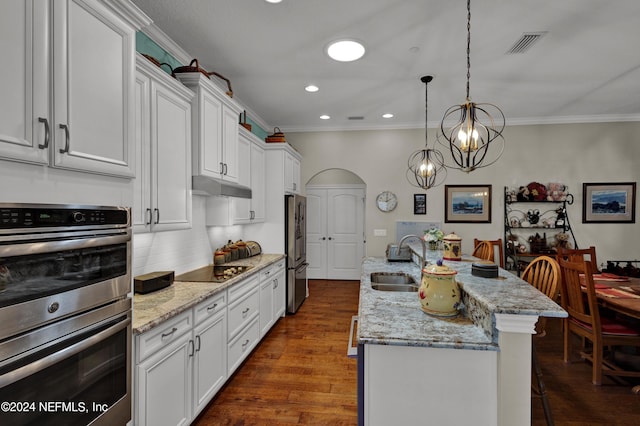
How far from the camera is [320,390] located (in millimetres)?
2629

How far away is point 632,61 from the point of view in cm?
314

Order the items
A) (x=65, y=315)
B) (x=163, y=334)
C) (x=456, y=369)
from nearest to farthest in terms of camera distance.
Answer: (x=65, y=315) → (x=456, y=369) → (x=163, y=334)

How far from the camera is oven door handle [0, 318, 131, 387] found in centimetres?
96

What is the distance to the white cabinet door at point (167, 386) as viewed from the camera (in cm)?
160

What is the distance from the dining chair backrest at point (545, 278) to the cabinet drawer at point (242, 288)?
2.27 metres

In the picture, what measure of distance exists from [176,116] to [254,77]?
1403 mm

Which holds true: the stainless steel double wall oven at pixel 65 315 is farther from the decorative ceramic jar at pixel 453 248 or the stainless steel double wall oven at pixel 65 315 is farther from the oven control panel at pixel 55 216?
the decorative ceramic jar at pixel 453 248

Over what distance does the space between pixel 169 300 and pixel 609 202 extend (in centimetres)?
620

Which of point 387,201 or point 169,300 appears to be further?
point 387,201

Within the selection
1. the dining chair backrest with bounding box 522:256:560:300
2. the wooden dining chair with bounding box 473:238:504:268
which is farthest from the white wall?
the dining chair backrest with bounding box 522:256:560:300

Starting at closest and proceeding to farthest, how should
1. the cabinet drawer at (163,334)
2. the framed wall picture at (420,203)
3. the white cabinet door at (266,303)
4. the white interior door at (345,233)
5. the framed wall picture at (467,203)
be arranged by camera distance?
the cabinet drawer at (163,334) → the white cabinet door at (266,303) → the framed wall picture at (467,203) → the framed wall picture at (420,203) → the white interior door at (345,233)

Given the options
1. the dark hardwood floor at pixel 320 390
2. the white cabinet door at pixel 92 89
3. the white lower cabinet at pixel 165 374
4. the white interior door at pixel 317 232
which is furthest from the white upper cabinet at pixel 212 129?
the white interior door at pixel 317 232

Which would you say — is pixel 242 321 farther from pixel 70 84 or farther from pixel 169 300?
pixel 70 84

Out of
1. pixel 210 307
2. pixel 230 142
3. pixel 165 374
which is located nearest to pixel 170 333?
pixel 165 374
